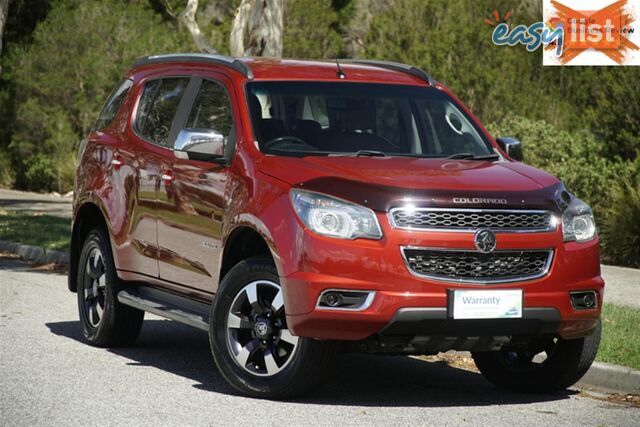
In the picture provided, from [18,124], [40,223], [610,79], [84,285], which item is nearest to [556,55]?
[610,79]

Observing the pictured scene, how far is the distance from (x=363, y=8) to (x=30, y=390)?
41816mm

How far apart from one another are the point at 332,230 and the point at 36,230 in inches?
476

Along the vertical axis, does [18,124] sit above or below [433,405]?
below

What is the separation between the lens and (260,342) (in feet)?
25.8

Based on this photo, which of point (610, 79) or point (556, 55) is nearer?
point (610, 79)

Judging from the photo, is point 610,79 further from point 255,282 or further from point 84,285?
point 255,282

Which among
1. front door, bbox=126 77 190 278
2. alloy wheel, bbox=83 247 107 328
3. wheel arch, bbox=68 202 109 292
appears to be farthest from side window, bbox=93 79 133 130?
alloy wheel, bbox=83 247 107 328

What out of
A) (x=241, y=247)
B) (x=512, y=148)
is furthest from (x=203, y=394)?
(x=512, y=148)

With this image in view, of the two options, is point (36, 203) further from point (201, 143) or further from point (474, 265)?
point (474, 265)

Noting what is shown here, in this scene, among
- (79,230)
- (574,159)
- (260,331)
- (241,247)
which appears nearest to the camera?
(260,331)

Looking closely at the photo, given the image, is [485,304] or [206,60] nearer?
[485,304]

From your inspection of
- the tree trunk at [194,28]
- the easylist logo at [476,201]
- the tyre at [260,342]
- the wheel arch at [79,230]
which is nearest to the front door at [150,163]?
the wheel arch at [79,230]

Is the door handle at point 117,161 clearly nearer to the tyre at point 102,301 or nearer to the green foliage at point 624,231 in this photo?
the tyre at point 102,301

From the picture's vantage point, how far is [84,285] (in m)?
10.2
